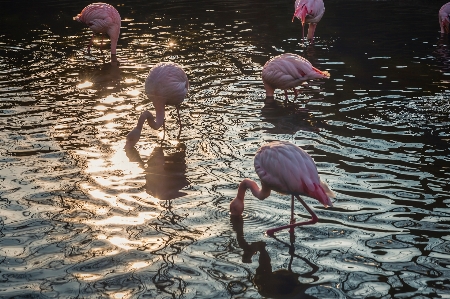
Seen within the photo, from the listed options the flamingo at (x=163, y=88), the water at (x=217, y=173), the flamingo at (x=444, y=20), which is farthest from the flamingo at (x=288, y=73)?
the flamingo at (x=444, y=20)

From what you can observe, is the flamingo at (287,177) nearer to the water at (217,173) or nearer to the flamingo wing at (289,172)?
the flamingo wing at (289,172)

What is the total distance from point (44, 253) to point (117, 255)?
537 millimetres

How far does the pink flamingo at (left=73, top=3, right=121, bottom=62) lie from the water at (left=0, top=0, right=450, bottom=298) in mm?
315

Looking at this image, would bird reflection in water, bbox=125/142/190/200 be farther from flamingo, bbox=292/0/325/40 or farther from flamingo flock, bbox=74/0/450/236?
flamingo, bbox=292/0/325/40

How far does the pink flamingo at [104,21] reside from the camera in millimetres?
11992

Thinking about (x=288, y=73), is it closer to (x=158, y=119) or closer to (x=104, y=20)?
(x=158, y=119)

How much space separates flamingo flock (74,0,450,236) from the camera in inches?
202

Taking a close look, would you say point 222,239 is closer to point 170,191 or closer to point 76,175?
point 170,191

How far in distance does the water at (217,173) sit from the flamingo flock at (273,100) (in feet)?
0.76

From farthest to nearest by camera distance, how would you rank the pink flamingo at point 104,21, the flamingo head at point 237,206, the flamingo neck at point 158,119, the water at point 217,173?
the pink flamingo at point 104,21 → the flamingo neck at point 158,119 → the flamingo head at point 237,206 → the water at point 217,173

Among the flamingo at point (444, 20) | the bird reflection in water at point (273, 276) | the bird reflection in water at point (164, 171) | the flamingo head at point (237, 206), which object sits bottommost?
the bird reflection in water at point (273, 276)

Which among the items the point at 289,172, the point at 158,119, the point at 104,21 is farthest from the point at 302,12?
the point at 289,172

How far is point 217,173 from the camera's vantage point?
6.53 m

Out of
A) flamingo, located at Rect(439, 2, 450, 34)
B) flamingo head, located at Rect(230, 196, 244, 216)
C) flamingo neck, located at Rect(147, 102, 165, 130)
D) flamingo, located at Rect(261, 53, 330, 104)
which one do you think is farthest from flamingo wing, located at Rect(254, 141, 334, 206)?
flamingo, located at Rect(439, 2, 450, 34)
